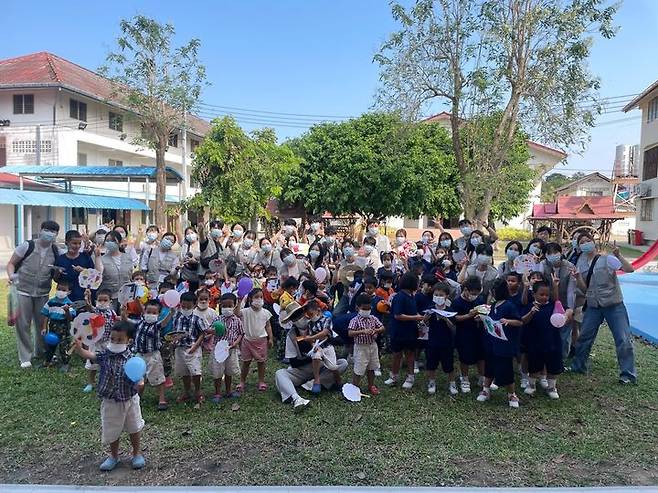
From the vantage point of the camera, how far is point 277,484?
3.86m

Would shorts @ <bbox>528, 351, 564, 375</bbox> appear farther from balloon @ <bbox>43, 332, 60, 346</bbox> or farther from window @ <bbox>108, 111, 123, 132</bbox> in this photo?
window @ <bbox>108, 111, 123, 132</bbox>


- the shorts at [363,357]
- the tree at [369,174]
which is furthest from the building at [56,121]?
the shorts at [363,357]

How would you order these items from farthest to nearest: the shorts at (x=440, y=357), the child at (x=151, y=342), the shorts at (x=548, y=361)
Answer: the shorts at (x=440, y=357), the shorts at (x=548, y=361), the child at (x=151, y=342)

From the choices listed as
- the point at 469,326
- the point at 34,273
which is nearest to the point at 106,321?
the point at 34,273

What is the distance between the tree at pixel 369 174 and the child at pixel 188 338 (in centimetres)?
2174

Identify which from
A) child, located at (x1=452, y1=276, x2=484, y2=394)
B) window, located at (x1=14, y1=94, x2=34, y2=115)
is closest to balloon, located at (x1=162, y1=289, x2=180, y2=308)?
child, located at (x1=452, y1=276, x2=484, y2=394)

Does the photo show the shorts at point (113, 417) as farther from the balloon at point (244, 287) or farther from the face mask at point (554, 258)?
the face mask at point (554, 258)

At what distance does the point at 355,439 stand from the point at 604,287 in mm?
3475

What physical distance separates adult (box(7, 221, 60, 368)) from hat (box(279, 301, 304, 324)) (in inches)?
118

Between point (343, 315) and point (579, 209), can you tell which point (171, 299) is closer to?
point (343, 315)

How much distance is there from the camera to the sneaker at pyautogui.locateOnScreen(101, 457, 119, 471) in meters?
4.04

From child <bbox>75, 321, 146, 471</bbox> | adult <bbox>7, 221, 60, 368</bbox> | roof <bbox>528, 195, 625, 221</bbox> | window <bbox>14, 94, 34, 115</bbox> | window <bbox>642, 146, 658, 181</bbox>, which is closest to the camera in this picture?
child <bbox>75, 321, 146, 471</bbox>

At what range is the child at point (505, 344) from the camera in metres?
5.32

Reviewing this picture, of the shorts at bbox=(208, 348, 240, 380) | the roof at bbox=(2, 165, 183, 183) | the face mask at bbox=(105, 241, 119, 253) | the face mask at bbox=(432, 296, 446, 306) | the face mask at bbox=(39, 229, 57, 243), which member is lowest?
the shorts at bbox=(208, 348, 240, 380)
